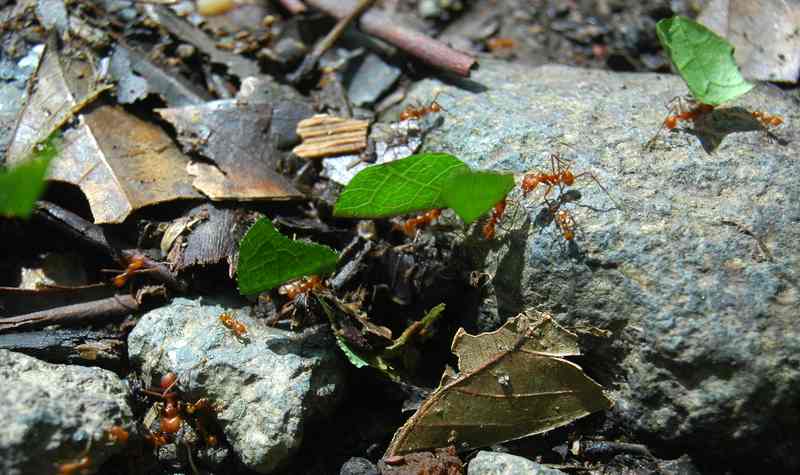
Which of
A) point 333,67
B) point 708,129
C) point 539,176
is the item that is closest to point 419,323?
point 539,176

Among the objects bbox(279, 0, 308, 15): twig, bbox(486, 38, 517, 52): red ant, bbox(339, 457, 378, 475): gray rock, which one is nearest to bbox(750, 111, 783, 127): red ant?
bbox(486, 38, 517, 52): red ant

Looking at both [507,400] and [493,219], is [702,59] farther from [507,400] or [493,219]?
[507,400]

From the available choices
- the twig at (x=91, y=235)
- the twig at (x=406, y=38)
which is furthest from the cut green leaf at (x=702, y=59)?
the twig at (x=91, y=235)

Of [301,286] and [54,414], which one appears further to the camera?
[301,286]

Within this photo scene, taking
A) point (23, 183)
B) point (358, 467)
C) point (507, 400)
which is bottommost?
point (358, 467)

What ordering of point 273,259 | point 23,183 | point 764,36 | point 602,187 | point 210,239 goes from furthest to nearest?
point 764,36 → point 210,239 → point 602,187 → point 273,259 → point 23,183

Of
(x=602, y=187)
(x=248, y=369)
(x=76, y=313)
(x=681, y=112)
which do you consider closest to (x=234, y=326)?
(x=248, y=369)

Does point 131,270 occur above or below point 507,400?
above

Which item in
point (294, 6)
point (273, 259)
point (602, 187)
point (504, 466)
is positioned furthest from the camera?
point (294, 6)
